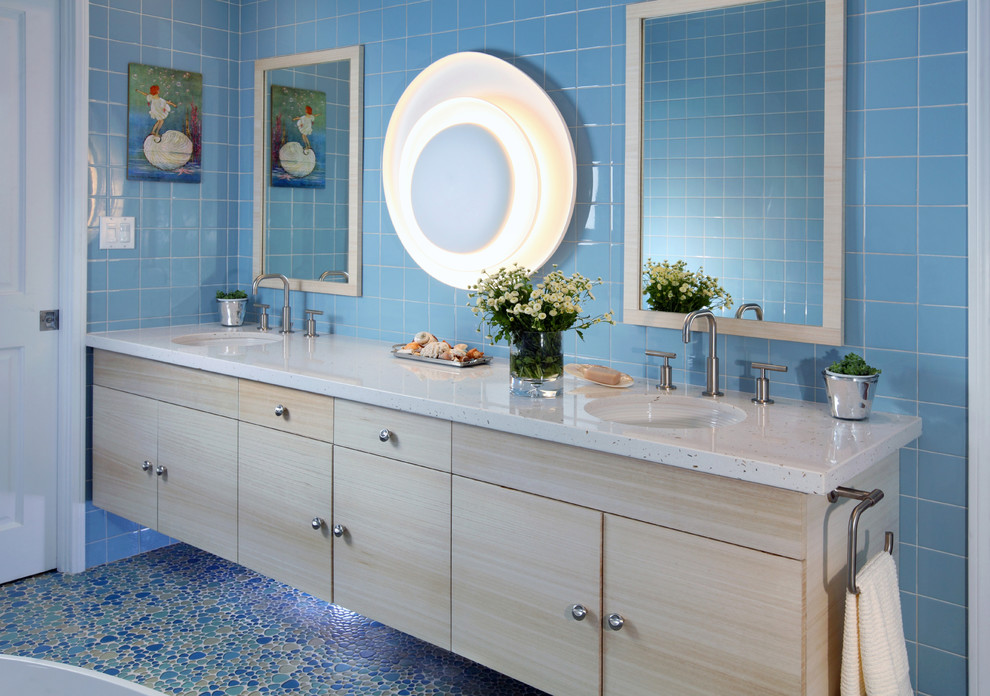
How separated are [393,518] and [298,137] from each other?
1683 mm

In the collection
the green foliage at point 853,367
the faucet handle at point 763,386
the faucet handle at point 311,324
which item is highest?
the faucet handle at point 311,324

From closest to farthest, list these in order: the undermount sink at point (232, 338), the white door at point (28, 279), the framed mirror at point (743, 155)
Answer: the framed mirror at point (743, 155)
the white door at point (28, 279)
the undermount sink at point (232, 338)

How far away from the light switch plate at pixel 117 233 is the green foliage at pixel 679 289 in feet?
6.48

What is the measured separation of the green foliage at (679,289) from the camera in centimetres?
234

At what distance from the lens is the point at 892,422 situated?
1997mm

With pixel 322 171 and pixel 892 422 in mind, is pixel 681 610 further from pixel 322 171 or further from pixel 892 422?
pixel 322 171

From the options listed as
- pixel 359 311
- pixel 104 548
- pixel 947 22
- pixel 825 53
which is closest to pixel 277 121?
pixel 359 311

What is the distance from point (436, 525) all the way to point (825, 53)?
4.81ft

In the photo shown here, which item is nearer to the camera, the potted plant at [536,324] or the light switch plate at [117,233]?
the potted plant at [536,324]

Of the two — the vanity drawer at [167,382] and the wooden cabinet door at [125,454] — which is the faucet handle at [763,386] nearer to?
the vanity drawer at [167,382]

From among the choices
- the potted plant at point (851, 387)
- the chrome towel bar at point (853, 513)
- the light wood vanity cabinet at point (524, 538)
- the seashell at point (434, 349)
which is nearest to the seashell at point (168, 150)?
the light wood vanity cabinet at point (524, 538)

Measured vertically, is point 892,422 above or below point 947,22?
below

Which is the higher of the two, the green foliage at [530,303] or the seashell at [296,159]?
the seashell at [296,159]

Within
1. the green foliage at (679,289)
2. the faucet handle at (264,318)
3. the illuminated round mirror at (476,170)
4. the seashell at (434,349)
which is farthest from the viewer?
the faucet handle at (264,318)
